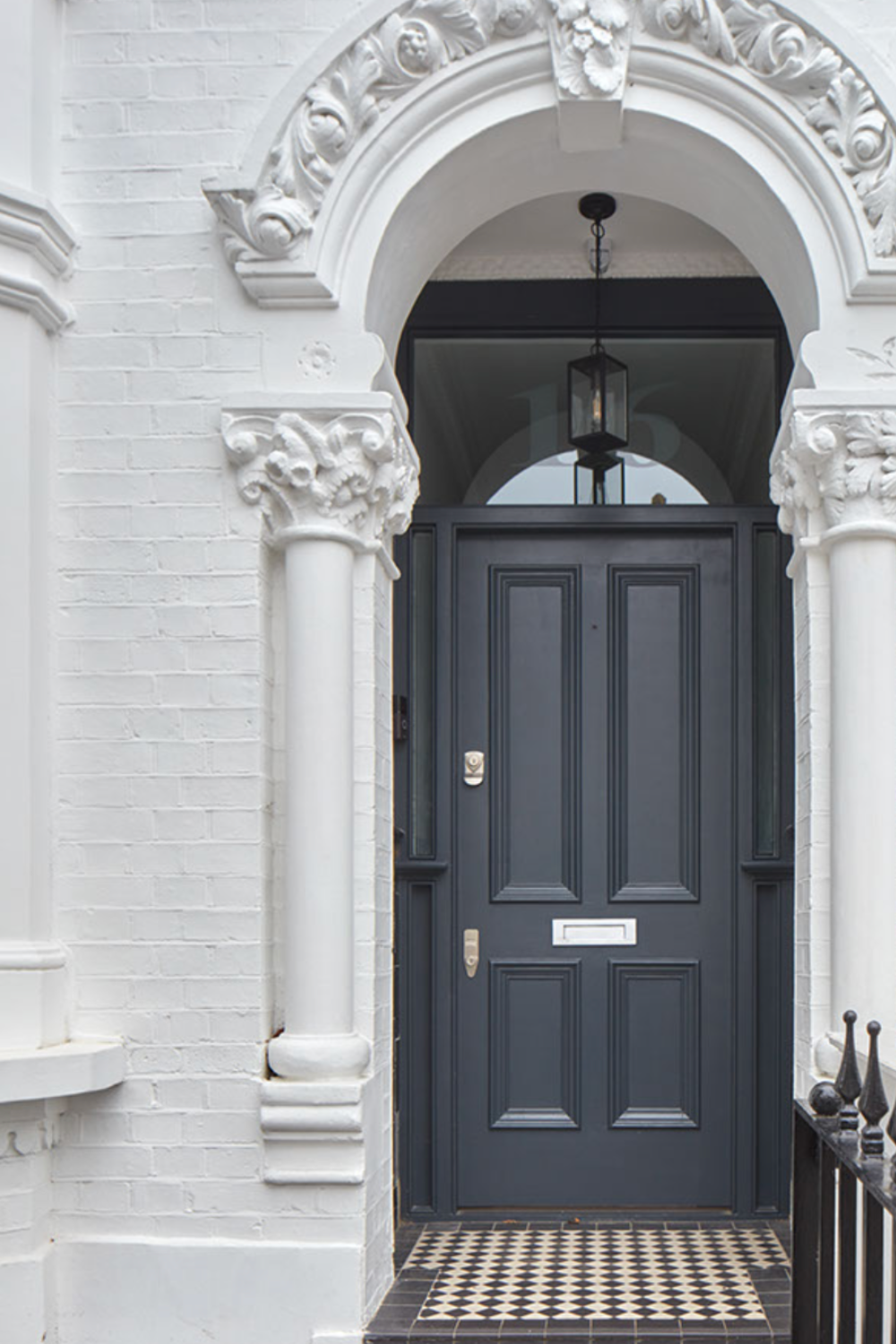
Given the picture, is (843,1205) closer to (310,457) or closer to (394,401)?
(310,457)

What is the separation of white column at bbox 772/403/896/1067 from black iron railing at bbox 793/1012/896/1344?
1237 mm

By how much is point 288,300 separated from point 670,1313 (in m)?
2.99

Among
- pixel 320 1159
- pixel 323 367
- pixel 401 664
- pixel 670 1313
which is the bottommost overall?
pixel 670 1313

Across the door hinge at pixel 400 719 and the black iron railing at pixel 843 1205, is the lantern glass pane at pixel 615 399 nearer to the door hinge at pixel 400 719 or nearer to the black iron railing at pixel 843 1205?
the door hinge at pixel 400 719

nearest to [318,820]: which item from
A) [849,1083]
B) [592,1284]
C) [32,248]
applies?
[592,1284]

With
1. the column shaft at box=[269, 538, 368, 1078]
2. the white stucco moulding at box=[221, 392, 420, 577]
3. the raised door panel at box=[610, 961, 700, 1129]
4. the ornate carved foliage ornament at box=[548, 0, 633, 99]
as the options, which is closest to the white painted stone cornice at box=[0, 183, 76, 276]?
the white stucco moulding at box=[221, 392, 420, 577]

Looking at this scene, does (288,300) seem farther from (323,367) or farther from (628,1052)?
(628,1052)

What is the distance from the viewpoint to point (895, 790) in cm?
461

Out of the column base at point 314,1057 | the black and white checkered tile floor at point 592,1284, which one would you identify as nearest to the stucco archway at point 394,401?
the column base at point 314,1057

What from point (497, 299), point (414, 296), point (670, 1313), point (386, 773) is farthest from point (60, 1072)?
point (497, 299)

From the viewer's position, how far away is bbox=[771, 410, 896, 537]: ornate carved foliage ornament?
15.2ft

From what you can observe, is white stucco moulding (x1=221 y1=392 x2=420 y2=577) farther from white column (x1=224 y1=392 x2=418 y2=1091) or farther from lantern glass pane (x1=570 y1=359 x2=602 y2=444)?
lantern glass pane (x1=570 y1=359 x2=602 y2=444)

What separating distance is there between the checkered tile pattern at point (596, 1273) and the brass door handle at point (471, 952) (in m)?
0.86

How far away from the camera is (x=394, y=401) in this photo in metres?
4.92
